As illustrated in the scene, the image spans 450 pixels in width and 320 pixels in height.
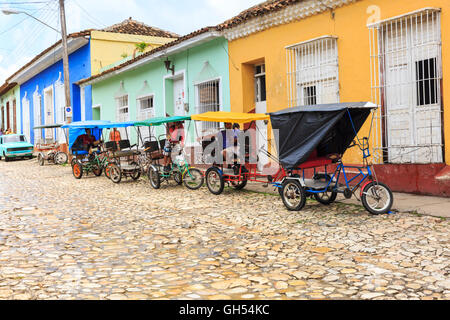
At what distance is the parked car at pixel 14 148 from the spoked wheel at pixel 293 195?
2170 cm

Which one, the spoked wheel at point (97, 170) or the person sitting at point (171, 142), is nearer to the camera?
the person sitting at point (171, 142)

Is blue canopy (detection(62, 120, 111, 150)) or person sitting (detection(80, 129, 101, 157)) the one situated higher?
blue canopy (detection(62, 120, 111, 150))

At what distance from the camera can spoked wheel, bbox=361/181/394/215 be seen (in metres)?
6.85

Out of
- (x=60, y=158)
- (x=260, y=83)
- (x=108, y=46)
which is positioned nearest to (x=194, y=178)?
(x=260, y=83)

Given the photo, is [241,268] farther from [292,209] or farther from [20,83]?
[20,83]

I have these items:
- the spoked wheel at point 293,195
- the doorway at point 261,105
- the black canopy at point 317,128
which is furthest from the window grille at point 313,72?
the spoked wheel at point 293,195

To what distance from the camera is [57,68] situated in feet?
93.2

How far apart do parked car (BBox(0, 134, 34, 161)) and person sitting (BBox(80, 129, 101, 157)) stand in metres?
11.7

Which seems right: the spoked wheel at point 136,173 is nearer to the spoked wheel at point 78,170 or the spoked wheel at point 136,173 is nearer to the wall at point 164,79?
the spoked wheel at point 78,170

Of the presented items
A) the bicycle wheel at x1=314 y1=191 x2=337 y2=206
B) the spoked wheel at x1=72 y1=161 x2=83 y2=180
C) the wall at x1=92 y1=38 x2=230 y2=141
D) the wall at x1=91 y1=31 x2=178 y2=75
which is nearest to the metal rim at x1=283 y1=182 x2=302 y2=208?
the bicycle wheel at x1=314 y1=191 x2=337 y2=206

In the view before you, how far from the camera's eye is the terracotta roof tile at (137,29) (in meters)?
25.2

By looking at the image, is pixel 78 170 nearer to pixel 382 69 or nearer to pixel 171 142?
pixel 171 142

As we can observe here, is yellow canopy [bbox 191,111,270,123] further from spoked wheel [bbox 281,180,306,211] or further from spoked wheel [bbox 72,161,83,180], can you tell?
spoked wheel [bbox 72,161,83,180]
